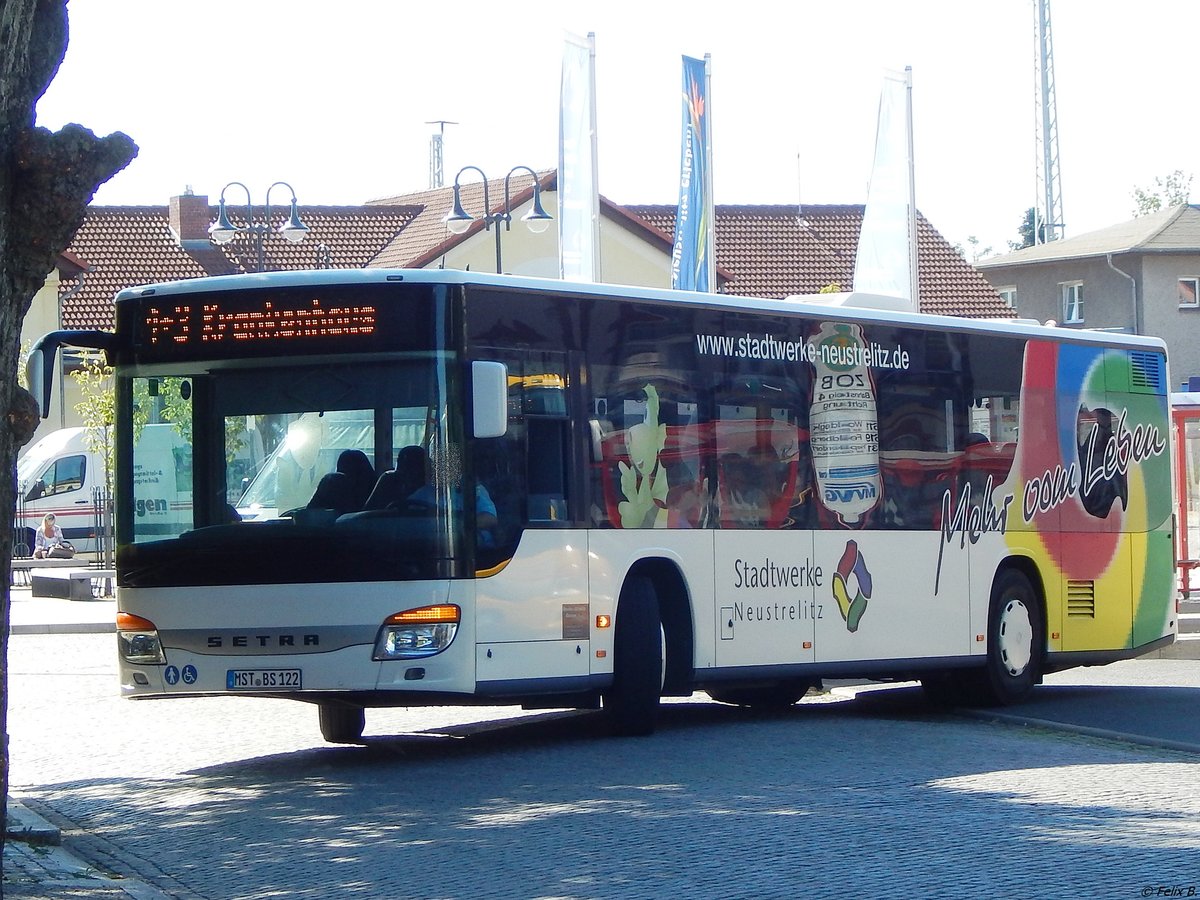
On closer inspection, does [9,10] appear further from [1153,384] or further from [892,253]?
[892,253]

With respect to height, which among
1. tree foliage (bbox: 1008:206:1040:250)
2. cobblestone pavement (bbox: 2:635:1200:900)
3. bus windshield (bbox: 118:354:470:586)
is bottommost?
cobblestone pavement (bbox: 2:635:1200:900)

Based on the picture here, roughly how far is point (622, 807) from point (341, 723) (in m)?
4.14

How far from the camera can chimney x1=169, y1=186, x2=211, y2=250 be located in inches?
2496

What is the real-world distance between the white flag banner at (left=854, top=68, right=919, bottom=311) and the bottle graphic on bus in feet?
50.3

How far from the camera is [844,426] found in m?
14.9

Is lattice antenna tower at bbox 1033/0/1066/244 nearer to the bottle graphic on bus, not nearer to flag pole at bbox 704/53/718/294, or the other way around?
flag pole at bbox 704/53/718/294

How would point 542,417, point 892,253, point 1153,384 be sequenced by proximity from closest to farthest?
1. point 542,417
2. point 1153,384
3. point 892,253

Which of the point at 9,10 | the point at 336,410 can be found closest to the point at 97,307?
the point at 336,410

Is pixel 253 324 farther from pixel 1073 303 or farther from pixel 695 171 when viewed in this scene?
pixel 1073 303

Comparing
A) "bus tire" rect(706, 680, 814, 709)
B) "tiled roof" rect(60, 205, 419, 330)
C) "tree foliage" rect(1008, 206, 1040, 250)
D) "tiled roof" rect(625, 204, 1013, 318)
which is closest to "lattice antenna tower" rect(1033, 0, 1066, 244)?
"tiled roof" rect(625, 204, 1013, 318)

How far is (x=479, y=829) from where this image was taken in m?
9.51

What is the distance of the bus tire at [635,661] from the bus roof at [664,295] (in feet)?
6.46

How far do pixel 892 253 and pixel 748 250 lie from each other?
3541cm

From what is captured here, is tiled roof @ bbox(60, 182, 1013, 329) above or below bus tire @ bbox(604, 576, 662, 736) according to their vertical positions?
above
